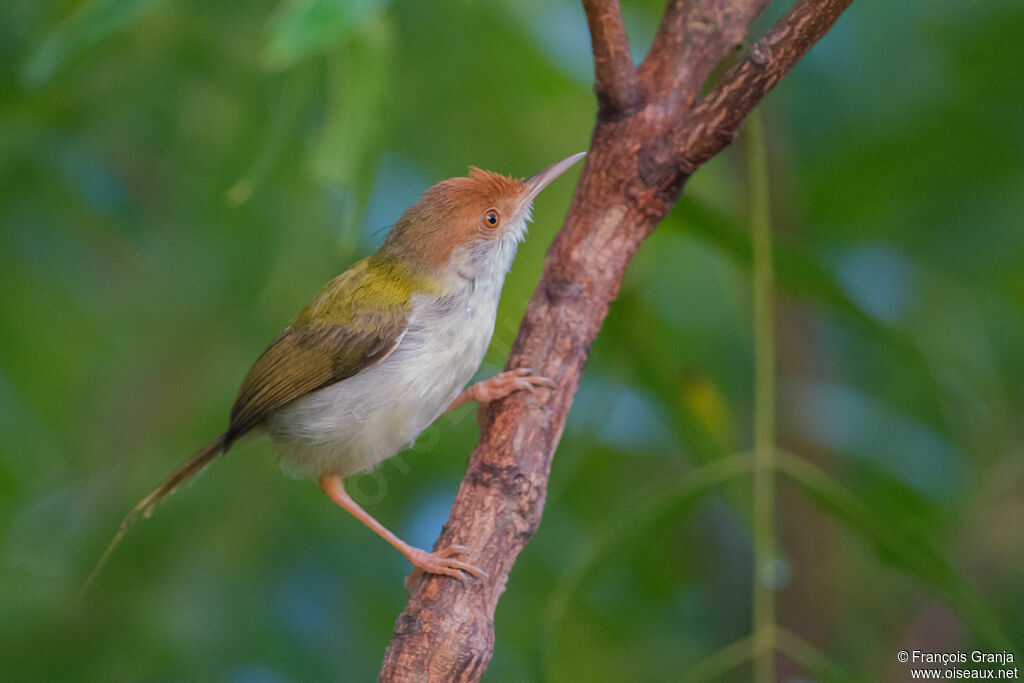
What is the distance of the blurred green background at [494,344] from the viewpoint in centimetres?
289

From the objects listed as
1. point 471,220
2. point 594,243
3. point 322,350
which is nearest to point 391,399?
point 322,350

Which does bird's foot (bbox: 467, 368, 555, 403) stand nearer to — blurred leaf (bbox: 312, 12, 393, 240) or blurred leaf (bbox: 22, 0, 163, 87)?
blurred leaf (bbox: 312, 12, 393, 240)

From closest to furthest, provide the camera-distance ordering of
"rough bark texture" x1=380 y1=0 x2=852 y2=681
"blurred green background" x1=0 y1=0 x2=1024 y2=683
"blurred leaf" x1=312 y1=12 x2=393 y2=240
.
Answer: "rough bark texture" x1=380 y1=0 x2=852 y2=681 < "blurred leaf" x1=312 y1=12 x2=393 y2=240 < "blurred green background" x1=0 y1=0 x2=1024 y2=683

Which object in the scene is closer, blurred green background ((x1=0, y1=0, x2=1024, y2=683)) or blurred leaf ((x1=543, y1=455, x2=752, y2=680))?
blurred leaf ((x1=543, y1=455, x2=752, y2=680))

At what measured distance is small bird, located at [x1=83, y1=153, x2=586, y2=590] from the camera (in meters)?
2.44

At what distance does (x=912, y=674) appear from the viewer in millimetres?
3270

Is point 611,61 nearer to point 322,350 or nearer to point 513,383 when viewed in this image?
point 513,383

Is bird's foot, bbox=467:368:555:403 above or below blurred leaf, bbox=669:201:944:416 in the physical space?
below

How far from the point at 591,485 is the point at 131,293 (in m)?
1.89

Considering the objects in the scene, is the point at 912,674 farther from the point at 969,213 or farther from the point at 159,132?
the point at 159,132

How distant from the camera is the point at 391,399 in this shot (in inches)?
95.7

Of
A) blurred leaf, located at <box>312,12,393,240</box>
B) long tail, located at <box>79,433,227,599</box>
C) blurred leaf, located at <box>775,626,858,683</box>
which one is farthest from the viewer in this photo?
long tail, located at <box>79,433,227,599</box>

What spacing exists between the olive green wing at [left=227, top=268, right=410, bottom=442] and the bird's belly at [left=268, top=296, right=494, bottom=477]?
0.04 m

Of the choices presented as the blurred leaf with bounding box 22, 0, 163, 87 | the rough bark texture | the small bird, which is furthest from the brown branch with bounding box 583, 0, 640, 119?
the blurred leaf with bounding box 22, 0, 163, 87
